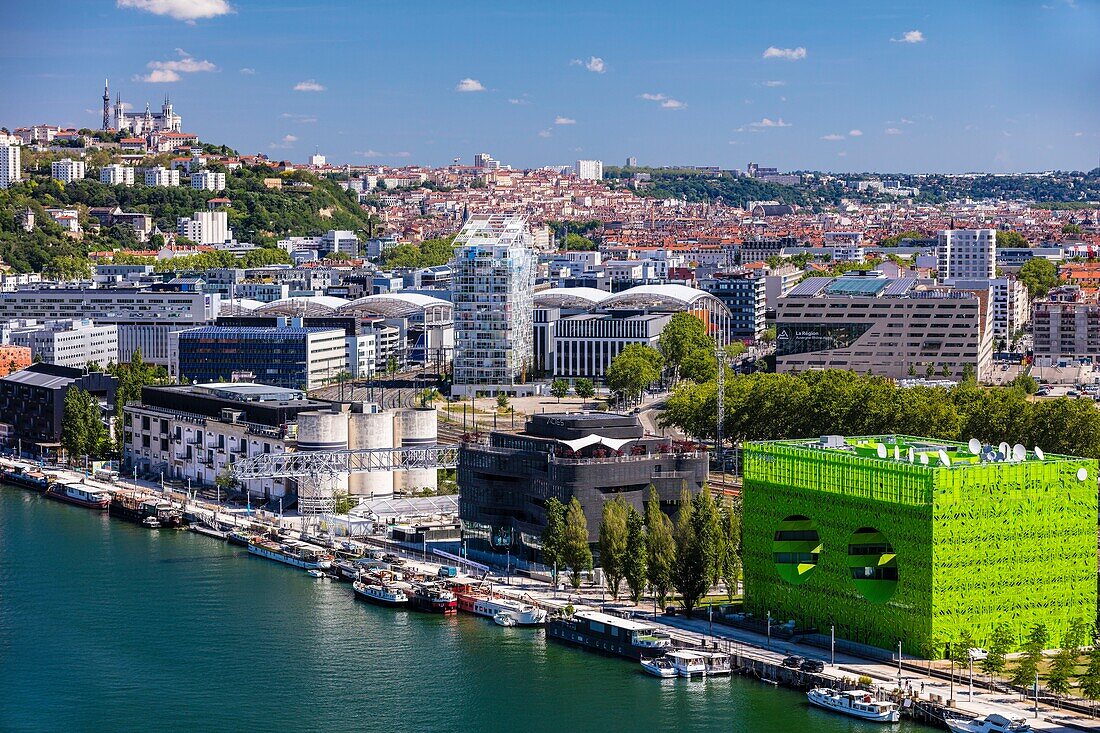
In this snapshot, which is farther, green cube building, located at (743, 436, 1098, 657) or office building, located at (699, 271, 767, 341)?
office building, located at (699, 271, 767, 341)

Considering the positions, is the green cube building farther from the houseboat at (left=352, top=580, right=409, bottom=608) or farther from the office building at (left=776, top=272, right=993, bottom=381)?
the office building at (left=776, top=272, right=993, bottom=381)

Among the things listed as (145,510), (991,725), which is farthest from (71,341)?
(991,725)

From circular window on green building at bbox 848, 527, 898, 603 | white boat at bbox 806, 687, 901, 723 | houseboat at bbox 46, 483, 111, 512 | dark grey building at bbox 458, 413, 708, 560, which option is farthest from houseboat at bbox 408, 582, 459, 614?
houseboat at bbox 46, 483, 111, 512

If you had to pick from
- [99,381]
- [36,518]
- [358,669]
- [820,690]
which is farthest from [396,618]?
A: [99,381]

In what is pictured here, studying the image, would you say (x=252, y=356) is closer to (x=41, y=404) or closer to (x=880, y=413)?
(x=41, y=404)

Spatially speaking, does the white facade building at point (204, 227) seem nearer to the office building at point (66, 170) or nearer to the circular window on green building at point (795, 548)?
the office building at point (66, 170)

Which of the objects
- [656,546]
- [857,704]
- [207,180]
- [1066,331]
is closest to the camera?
[857,704]
